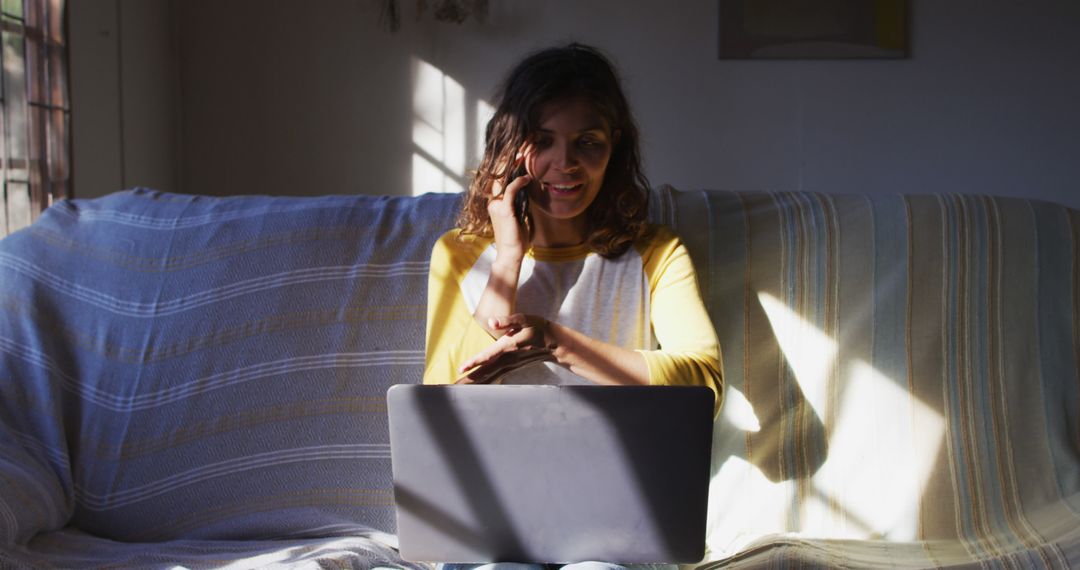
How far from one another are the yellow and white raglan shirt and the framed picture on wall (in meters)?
2.33

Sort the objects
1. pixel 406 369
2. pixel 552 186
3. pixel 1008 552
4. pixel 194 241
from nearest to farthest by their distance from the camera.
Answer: pixel 1008 552, pixel 552 186, pixel 406 369, pixel 194 241

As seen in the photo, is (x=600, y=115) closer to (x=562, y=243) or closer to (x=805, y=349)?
(x=562, y=243)

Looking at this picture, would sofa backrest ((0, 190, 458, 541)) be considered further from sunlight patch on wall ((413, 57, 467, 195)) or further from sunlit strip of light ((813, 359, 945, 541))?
sunlight patch on wall ((413, 57, 467, 195))

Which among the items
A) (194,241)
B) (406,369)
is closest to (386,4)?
Answer: (194,241)

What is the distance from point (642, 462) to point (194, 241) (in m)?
1.03

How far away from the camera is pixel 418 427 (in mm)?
1121

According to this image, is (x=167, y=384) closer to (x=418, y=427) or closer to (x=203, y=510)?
(x=203, y=510)

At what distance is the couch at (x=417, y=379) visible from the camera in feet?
4.99

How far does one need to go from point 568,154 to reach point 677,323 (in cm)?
31

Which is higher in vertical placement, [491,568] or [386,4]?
[386,4]

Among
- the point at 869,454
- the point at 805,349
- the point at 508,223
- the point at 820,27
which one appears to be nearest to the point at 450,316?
the point at 508,223

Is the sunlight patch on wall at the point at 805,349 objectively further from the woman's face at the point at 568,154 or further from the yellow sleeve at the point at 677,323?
the woman's face at the point at 568,154

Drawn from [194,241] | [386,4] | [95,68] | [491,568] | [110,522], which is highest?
[386,4]

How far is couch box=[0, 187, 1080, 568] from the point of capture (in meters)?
1.52
